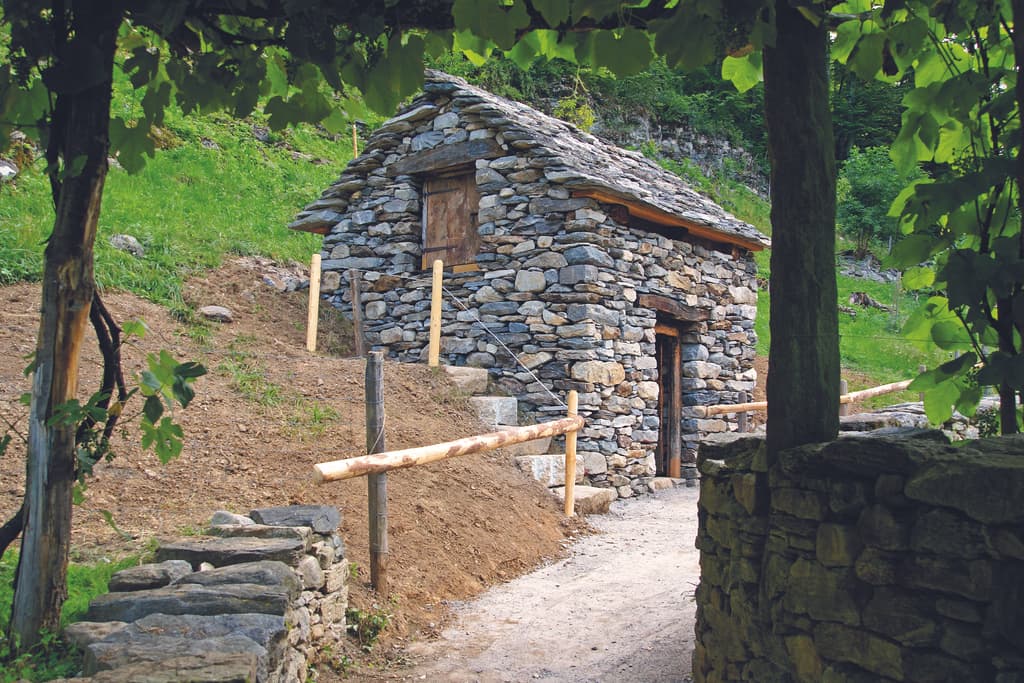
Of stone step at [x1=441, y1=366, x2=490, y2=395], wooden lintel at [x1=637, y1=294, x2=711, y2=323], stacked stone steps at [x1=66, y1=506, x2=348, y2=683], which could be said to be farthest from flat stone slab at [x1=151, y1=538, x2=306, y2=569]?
wooden lintel at [x1=637, y1=294, x2=711, y2=323]

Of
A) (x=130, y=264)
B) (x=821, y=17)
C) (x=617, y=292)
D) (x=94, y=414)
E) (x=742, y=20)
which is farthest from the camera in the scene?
(x=130, y=264)

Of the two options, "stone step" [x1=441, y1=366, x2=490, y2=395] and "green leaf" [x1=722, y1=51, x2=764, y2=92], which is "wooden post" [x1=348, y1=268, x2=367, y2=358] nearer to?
"stone step" [x1=441, y1=366, x2=490, y2=395]

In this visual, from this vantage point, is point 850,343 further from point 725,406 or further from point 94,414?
point 94,414

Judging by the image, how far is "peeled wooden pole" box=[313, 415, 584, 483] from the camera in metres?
5.18

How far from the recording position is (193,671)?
9.02 ft

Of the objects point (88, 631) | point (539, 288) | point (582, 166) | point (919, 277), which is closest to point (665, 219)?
point (582, 166)

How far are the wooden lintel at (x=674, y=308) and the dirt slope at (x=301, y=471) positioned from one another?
2.98 m

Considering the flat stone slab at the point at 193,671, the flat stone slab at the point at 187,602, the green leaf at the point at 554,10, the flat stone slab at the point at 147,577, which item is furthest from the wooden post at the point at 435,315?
the green leaf at the point at 554,10

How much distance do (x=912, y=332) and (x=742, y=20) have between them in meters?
1.65

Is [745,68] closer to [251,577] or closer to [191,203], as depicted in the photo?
[251,577]

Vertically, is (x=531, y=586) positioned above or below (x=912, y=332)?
below

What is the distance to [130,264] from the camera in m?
11.3

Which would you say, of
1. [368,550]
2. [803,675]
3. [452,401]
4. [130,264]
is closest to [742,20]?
[803,675]

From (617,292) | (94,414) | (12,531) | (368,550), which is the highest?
(617,292)
